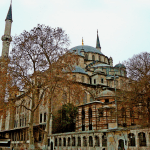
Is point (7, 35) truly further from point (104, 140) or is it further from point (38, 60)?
point (104, 140)

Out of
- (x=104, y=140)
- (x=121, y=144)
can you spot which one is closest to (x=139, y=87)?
(x=121, y=144)

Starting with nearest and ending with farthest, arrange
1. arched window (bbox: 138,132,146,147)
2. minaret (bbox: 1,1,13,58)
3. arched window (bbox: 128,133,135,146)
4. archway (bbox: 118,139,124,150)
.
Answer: arched window (bbox: 138,132,146,147), arched window (bbox: 128,133,135,146), archway (bbox: 118,139,124,150), minaret (bbox: 1,1,13,58)

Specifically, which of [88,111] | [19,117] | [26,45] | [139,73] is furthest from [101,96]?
[19,117]

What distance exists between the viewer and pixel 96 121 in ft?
76.6

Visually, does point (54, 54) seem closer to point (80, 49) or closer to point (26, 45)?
point (26, 45)

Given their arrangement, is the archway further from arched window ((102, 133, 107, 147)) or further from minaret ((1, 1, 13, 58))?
minaret ((1, 1, 13, 58))

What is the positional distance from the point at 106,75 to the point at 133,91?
69.3 ft

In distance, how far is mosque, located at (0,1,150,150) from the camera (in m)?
15.7

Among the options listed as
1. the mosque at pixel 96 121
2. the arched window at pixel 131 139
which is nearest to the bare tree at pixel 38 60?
the mosque at pixel 96 121

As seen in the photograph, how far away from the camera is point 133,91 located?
1509 cm

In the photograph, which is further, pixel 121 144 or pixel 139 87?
pixel 121 144

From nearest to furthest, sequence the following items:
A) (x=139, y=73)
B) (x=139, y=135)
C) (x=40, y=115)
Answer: (x=139, y=135) < (x=139, y=73) < (x=40, y=115)

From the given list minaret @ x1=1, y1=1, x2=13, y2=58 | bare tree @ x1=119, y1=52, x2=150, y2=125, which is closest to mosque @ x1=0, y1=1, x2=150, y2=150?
minaret @ x1=1, y1=1, x2=13, y2=58

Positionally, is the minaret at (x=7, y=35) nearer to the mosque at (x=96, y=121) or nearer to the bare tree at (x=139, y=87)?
the mosque at (x=96, y=121)
